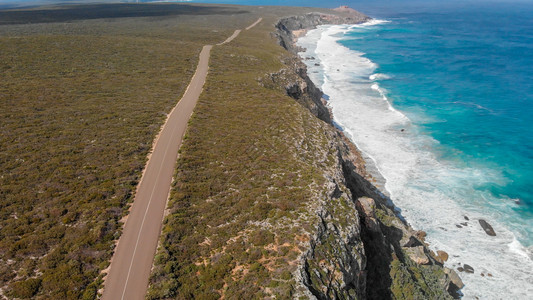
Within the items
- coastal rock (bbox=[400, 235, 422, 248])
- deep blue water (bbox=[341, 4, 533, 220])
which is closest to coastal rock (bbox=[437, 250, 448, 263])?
coastal rock (bbox=[400, 235, 422, 248])

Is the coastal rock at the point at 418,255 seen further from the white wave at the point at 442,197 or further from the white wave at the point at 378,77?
the white wave at the point at 378,77

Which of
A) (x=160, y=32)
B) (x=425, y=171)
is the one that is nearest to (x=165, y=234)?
(x=425, y=171)

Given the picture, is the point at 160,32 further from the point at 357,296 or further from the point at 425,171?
the point at 357,296

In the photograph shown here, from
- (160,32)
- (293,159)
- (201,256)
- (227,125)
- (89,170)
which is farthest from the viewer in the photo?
(160,32)

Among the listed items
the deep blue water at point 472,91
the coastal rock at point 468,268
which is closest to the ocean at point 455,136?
the deep blue water at point 472,91

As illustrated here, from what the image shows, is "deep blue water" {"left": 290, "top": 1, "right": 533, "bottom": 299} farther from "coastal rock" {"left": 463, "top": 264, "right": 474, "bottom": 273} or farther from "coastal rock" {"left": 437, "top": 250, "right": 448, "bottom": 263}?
"coastal rock" {"left": 437, "top": 250, "right": 448, "bottom": 263}

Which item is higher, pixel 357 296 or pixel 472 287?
pixel 357 296
